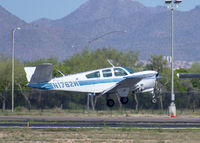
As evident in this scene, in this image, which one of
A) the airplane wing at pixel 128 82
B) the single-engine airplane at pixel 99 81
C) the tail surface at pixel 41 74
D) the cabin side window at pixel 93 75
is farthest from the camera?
the airplane wing at pixel 128 82

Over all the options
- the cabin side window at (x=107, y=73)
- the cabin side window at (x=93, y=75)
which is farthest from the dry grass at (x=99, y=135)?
the cabin side window at (x=107, y=73)

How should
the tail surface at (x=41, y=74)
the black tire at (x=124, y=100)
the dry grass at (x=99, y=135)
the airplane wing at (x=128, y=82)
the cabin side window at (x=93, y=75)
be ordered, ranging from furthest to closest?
1. the black tire at (x=124, y=100)
2. the airplane wing at (x=128, y=82)
3. the cabin side window at (x=93, y=75)
4. the tail surface at (x=41, y=74)
5. the dry grass at (x=99, y=135)

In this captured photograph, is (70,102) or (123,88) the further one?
(70,102)

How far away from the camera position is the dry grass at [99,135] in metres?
23.5

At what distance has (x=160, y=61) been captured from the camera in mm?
78438

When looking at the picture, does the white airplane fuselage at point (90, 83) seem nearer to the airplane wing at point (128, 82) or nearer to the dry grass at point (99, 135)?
the airplane wing at point (128, 82)

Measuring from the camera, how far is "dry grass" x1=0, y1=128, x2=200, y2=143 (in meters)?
23.5

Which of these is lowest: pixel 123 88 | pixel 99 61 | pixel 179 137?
pixel 179 137

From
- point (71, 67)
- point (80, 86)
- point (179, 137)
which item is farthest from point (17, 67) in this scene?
point (179, 137)

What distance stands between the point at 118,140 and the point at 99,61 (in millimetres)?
50034

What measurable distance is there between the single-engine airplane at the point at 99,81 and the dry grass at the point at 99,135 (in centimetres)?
479

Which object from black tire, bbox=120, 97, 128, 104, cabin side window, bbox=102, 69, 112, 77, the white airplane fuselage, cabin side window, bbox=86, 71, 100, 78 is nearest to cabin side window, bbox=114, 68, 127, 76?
the white airplane fuselage

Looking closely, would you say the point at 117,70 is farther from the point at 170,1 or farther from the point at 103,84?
the point at 170,1

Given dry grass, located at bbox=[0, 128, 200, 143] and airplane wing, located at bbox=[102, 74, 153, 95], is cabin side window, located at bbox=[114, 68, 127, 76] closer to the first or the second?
airplane wing, located at bbox=[102, 74, 153, 95]
